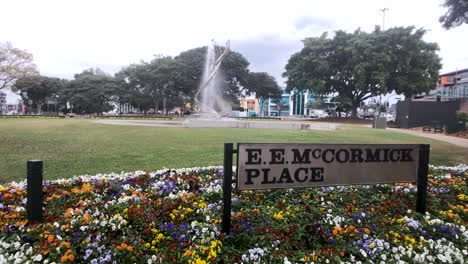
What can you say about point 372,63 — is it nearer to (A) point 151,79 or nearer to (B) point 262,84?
(B) point 262,84

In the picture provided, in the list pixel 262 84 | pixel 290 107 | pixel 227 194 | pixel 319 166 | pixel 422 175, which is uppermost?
pixel 262 84

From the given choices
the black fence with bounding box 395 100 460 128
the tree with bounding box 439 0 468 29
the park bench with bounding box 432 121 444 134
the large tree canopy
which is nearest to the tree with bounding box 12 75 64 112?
the large tree canopy

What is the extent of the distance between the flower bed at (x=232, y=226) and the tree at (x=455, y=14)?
26.2 ft

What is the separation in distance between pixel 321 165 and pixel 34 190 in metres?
3.00

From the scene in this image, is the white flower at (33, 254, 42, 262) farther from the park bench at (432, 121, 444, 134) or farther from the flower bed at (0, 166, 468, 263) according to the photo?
the park bench at (432, 121, 444, 134)

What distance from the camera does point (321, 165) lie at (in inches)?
127

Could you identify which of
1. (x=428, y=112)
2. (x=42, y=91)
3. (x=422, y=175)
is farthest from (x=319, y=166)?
(x=42, y=91)

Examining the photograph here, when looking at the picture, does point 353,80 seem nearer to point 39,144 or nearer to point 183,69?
point 183,69

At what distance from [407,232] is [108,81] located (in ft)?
169

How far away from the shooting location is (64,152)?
7.95 meters

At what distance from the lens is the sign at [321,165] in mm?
2969

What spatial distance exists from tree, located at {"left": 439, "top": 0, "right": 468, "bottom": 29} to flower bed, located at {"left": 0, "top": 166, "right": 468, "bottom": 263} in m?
7.98

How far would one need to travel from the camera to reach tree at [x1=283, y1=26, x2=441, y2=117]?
3203cm

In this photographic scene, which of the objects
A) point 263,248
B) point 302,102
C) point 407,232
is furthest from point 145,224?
point 302,102
